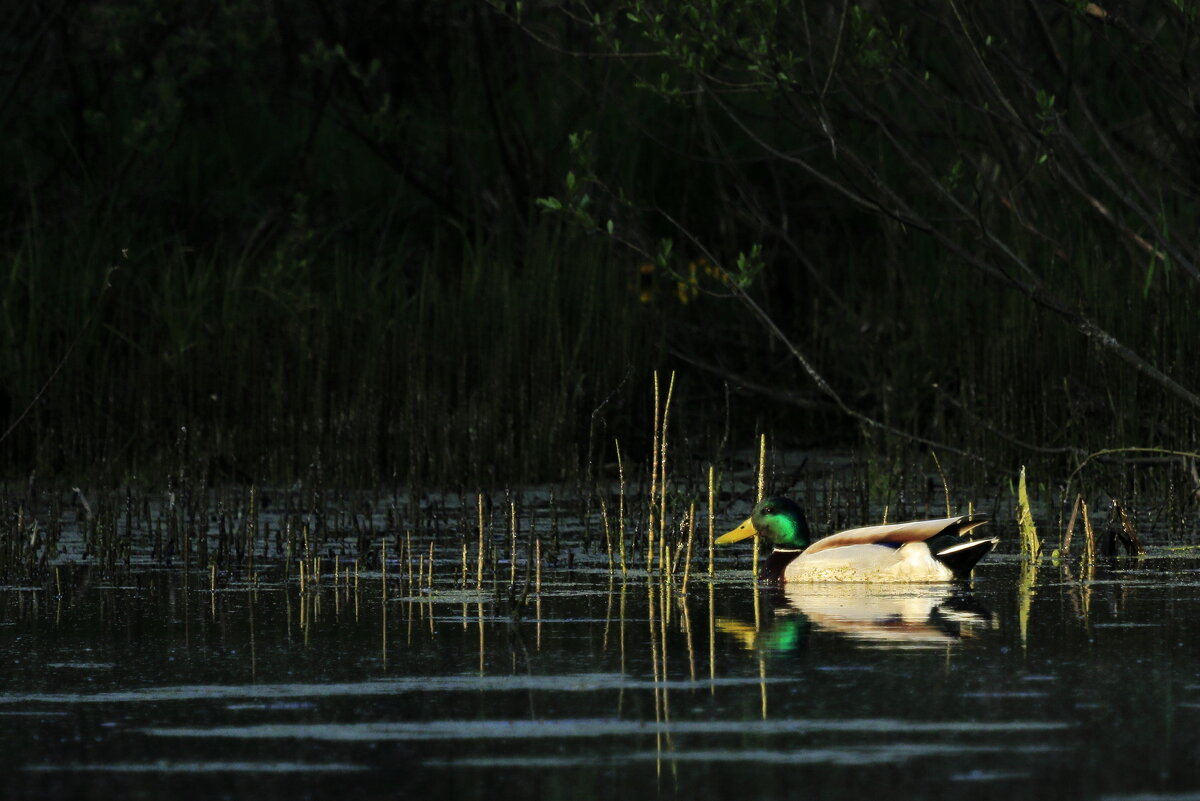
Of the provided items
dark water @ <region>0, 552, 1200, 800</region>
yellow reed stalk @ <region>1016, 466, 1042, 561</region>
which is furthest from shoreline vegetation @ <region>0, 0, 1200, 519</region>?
dark water @ <region>0, 552, 1200, 800</region>

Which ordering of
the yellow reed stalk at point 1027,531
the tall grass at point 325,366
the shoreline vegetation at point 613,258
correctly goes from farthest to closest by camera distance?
1. the tall grass at point 325,366
2. the shoreline vegetation at point 613,258
3. the yellow reed stalk at point 1027,531

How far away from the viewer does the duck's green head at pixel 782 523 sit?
8.43 meters

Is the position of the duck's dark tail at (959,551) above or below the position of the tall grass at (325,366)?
below

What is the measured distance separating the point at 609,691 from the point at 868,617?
5.33 feet

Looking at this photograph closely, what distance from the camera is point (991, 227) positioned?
12.1 metres

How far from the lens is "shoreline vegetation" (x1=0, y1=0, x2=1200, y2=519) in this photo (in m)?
10.2

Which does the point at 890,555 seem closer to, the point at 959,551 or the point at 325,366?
the point at 959,551

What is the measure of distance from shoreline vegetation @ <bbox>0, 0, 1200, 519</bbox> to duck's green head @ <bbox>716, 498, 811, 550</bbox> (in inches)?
46.7

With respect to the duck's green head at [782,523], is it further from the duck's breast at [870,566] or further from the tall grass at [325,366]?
the tall grass at [325,366]

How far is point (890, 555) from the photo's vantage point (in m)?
8.02

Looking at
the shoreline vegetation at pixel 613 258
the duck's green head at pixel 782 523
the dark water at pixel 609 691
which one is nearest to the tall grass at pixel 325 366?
the shoreline vegetation at pixel 613 258

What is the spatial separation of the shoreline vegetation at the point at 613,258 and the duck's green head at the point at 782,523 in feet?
3.89

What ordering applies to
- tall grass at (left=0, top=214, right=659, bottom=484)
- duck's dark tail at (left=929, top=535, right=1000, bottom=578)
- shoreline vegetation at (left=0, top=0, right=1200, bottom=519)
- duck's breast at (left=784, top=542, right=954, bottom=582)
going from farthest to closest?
tall grass at (left=0, top=214, right=659, bottom=484) < shoreline vegetation at (left=0, top=0, right=1200, bottom=519) < duck's breast at (left=784, top=542, right=954, bottom=582) < duck's dark tail at (left=929, top=535, right=1000, bottom=578)

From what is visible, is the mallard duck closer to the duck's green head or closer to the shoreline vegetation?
the duck's green head
